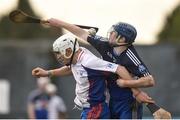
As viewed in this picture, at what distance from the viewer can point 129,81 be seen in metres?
10.6

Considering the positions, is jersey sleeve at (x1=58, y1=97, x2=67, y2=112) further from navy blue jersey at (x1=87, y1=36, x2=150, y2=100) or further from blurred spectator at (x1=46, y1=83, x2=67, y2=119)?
navy blue jersey at (x1=87, y1=36, x2=150, y2=100)

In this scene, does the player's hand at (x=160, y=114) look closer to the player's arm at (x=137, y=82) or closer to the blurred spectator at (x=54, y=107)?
the player's arm at (x=137, y=82)

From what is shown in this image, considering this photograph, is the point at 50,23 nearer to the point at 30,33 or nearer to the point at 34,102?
the point at 34,102

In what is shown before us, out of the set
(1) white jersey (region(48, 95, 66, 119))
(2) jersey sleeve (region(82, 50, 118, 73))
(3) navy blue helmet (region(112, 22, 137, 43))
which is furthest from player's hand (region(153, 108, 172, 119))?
(1) white jersey (region(48, 95, 66, 119))

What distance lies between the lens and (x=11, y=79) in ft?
72.5

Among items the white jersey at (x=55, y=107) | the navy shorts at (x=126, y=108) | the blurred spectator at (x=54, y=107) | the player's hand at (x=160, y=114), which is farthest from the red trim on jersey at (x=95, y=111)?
the white jersey at (x=55, y=107)

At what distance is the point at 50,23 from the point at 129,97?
3.96 ft

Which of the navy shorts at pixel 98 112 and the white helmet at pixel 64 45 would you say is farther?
the navy shorts at pixel 98 112

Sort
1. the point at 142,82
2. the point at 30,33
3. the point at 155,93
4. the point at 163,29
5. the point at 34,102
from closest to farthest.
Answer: the point at 142,82 → the point at 34,102 → the point at 155,93 → the point at 163,29 → the point at 30,33

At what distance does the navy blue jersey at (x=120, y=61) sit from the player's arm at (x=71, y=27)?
0.30ft

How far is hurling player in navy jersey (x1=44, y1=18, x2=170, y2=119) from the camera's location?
1077 centimetres

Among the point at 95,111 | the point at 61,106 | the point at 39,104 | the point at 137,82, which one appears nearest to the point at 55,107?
the point at 61,106

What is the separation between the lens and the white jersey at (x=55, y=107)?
1988 cm

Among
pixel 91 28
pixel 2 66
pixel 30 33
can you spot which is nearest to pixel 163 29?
pixel 30 33
